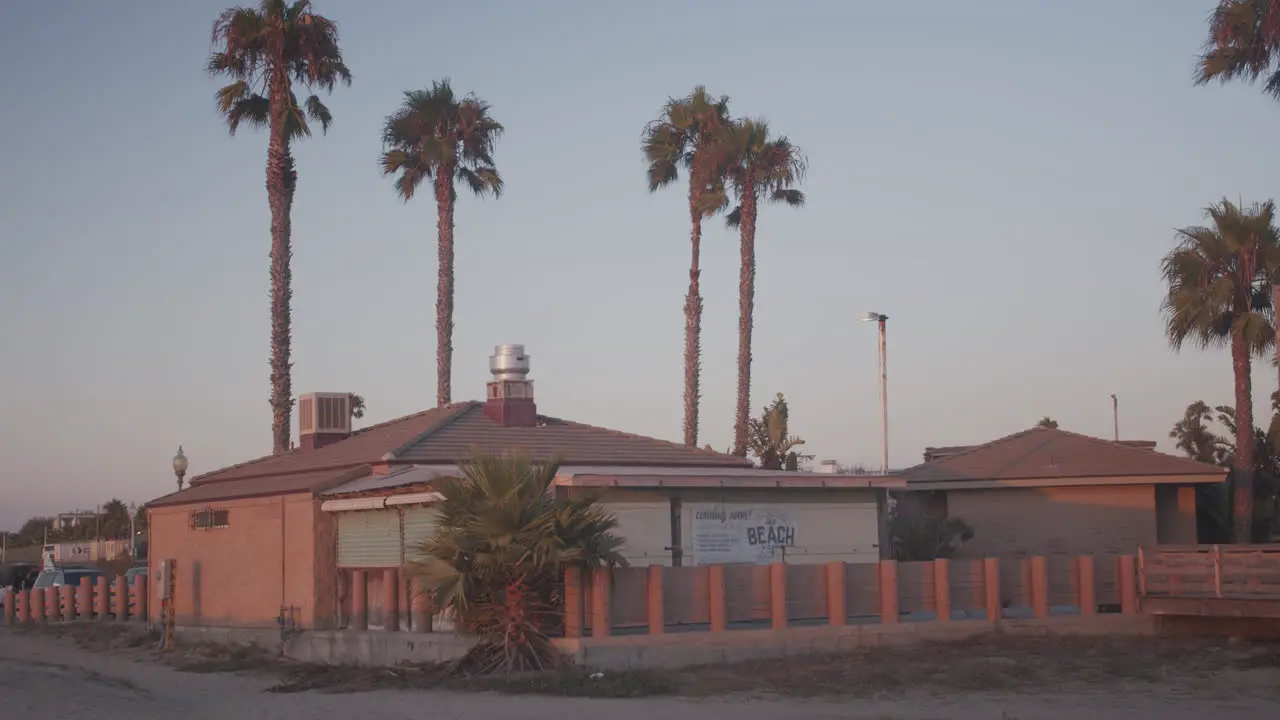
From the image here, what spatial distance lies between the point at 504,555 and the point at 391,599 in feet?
15.2

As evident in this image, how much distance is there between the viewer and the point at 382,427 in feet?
95.8

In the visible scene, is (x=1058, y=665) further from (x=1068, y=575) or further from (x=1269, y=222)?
(x=1269, y=222)

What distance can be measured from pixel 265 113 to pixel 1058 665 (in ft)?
79.3

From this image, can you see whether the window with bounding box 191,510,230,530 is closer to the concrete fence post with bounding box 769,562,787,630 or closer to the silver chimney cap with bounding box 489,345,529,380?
the silver chimney cap with bounding box 489,345,529,380

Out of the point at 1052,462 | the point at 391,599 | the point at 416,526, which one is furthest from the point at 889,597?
the point at 1052,462

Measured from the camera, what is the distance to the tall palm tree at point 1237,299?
3070cm

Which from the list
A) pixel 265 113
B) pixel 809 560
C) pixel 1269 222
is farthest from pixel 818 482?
pixel 265 113

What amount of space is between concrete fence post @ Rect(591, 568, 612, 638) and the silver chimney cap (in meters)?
8.89

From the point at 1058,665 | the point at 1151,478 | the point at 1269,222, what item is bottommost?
the point at 1058,665

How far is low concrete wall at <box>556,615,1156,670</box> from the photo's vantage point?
19.0m

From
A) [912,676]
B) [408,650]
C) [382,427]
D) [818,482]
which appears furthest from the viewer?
[382,427]

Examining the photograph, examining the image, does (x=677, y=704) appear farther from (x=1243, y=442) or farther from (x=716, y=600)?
(x=1243, y=442)

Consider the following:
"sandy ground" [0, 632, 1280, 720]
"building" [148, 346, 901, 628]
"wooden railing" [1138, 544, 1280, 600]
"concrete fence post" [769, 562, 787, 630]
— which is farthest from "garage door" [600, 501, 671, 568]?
"wooden railing" [1138, 544, 1280, 600]

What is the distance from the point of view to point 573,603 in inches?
758
